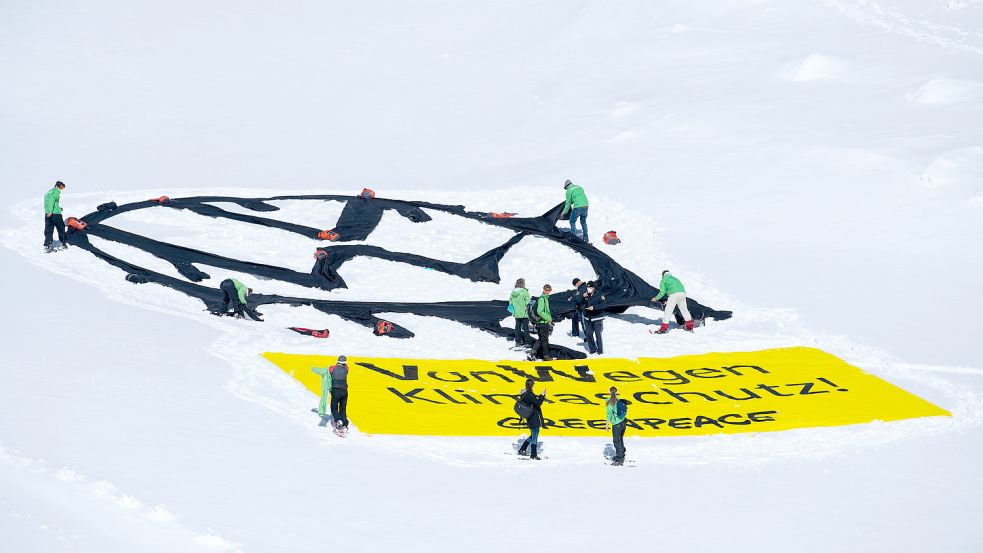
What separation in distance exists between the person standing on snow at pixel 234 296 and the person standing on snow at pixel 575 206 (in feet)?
24.9

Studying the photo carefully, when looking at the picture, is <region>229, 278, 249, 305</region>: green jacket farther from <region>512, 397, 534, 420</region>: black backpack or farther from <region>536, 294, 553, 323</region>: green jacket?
<region>512, 397, 534, 420</region>: black backpack

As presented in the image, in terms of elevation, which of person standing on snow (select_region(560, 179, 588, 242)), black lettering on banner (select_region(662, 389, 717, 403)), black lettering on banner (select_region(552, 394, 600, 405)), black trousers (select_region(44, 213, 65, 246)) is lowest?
black lettering on banner (select_region(552, 394, 600, 405))

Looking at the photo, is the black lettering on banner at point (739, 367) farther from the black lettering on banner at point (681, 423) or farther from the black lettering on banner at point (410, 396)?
the black lettering on banner at point (410, 396)

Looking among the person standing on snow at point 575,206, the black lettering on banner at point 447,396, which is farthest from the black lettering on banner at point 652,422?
the person standing on snow at point 575,206

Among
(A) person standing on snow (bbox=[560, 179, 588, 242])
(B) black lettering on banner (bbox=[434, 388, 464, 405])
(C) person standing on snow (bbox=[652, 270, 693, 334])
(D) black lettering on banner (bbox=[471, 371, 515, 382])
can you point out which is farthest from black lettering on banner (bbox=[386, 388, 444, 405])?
(A) person standing on snow (bbox=[560, 179, 588, 242])

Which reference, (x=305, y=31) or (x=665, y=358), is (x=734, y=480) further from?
(x=305, y=31)

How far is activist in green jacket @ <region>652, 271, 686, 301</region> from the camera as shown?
71.7 ft

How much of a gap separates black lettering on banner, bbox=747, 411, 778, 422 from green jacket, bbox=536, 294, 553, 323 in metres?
4.00

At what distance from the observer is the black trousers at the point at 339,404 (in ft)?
54.5

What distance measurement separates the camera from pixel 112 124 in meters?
34.0

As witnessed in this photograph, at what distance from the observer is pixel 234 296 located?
2116 cm

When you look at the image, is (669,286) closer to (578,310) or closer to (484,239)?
(578,310)

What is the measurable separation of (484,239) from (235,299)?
6.34 meters

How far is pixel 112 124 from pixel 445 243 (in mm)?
13440
